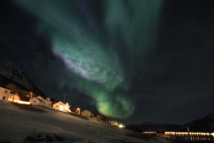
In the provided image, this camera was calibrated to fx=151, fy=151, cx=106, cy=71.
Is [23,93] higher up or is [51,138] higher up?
[23,93]

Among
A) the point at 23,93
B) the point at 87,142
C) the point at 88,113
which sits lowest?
the point at 87,142

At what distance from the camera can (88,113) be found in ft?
315

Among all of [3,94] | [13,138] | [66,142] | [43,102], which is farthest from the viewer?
[43,102]

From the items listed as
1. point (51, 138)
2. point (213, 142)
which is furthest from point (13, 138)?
point (213, 142)

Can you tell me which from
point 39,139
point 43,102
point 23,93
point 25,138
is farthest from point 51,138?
point 23,93

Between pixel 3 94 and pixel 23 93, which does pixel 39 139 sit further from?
pixel 23 93

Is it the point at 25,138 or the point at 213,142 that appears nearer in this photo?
the point at 25,138

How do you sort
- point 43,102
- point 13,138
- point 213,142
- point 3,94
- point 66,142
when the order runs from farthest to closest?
point 43,102 < point 3,94 < point 213,142 < point 66,142 < point 13,138

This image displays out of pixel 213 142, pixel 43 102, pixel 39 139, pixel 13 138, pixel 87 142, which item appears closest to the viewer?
pixel 13 138

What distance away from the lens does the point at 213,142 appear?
25641 millimetres

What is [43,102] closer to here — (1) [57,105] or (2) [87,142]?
(1) [57,105]

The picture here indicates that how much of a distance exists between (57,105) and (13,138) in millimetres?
75711

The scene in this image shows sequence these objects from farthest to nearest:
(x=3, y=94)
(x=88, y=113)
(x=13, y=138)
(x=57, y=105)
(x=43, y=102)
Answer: (x=88, y=113) < (x=57, y=105) < (x=43, y=102) < (x=3, y=94) < (x=13, y=138)

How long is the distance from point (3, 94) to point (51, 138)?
5546 centimetres
